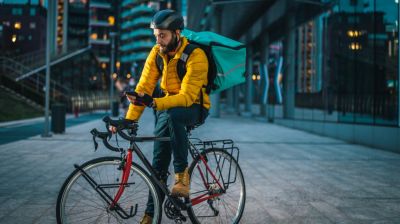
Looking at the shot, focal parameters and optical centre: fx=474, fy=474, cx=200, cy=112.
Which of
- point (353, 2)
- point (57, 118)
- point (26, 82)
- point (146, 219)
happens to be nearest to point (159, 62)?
point (146, 219)

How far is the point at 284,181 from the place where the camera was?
7.37m

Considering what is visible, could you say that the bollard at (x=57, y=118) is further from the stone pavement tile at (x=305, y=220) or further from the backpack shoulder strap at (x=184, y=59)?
the backpack shoulder strap at (x=184, y=59)

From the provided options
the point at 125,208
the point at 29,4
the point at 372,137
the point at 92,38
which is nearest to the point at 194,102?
the point at 125,208

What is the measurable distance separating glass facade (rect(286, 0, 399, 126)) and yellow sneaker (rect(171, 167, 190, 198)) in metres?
9.76

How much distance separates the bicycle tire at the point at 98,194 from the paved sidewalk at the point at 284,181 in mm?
1279

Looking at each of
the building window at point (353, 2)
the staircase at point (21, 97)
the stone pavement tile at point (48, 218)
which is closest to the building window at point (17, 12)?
the staircase at point (21, 97)

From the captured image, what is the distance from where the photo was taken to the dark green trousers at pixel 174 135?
365 centimetres

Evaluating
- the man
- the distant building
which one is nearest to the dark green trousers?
the man

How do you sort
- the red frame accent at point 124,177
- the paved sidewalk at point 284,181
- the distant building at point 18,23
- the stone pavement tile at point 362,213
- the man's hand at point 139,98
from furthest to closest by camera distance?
the distant building at point 18,23
the paved sidewalk at point 284,181
the stone pavement tile at point 362,213
the red frame accent at point 124,177
the man's hand at point 139,98

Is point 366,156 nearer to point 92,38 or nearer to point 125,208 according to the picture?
point 125,208

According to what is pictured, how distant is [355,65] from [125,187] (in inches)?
531

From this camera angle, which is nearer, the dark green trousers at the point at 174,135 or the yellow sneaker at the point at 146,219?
the dark green trousers at the point at 174,135

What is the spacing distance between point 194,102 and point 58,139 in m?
10.6

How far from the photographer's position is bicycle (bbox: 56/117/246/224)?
3.35 m
